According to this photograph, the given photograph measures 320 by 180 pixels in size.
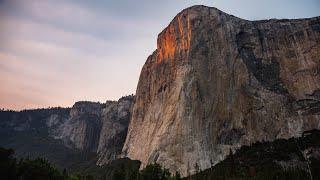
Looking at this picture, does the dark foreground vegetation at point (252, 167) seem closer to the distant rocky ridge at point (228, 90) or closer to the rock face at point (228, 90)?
the distant rocky ridge at point (228, 90)

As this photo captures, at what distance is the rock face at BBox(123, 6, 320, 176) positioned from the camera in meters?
172

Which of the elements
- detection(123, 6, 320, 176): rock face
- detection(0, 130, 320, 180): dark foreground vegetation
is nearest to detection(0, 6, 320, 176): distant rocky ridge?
detection(123, 6, 320, 176): rock face

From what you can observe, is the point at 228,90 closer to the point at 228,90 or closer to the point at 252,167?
the point at 228,90

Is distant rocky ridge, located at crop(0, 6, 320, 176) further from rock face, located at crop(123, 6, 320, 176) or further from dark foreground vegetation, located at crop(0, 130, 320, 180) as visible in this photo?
dark foreground vegetation, located at crop(0, 130, 320, 180)

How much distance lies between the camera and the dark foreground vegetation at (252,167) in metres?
104

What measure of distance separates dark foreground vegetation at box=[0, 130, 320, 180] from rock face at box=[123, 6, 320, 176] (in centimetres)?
905

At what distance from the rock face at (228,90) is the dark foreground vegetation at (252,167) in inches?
356

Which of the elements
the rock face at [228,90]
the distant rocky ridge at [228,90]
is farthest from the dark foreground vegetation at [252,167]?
the rock face at [228,90]

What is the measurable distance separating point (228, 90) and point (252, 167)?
47871mm

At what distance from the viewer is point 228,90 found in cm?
18300

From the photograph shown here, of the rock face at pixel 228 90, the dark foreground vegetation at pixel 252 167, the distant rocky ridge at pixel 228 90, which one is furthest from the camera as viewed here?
the rock face at pixel 228 90

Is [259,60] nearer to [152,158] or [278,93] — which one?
[278,93]

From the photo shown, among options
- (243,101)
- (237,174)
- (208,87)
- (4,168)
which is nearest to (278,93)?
(243,101)

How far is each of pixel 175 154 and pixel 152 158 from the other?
39.4ft
